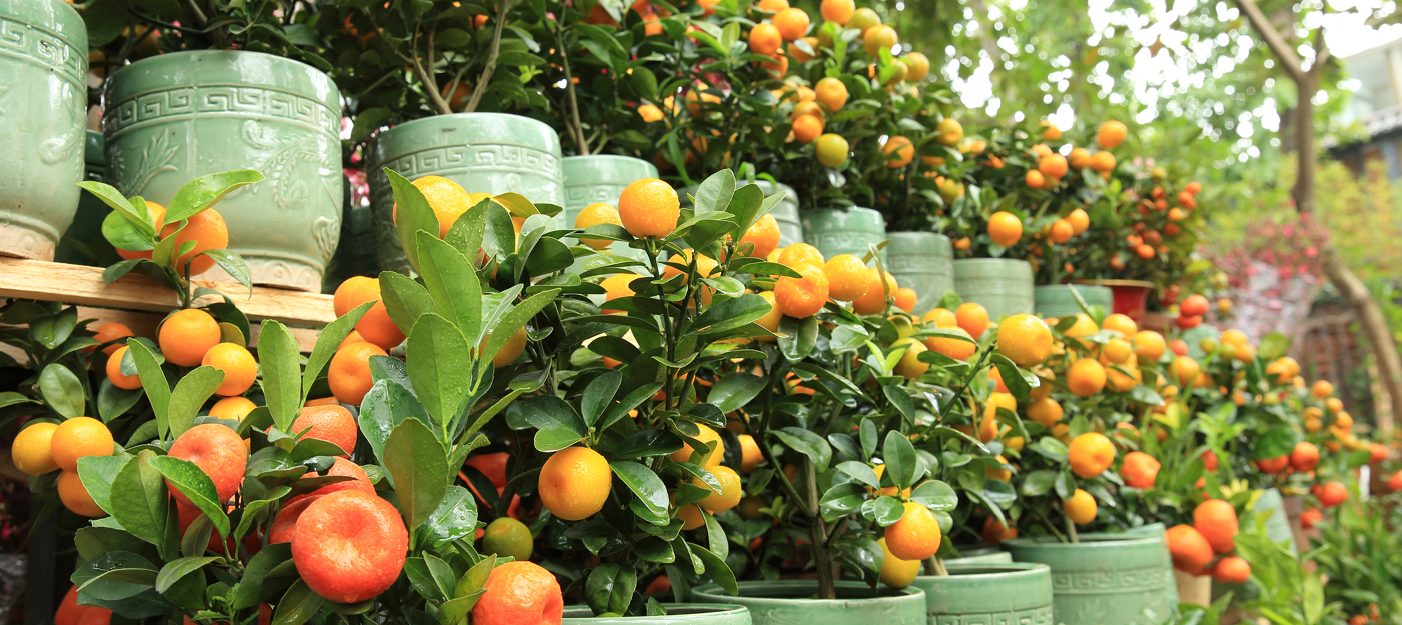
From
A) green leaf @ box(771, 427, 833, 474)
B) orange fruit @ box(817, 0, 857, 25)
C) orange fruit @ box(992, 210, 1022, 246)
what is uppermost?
orange fruit @ box(817, 0, 857, 25)

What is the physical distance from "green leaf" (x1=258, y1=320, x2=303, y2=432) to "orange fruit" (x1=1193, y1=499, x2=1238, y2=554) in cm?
108

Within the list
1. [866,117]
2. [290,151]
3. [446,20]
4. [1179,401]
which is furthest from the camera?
[1179,401]

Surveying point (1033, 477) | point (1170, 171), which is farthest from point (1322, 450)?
point (1033, 477)

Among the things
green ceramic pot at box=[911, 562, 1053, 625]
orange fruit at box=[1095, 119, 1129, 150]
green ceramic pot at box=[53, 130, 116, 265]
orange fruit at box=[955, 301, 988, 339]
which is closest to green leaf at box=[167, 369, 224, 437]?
green ceramic pot at box=[53, 130, 116, 265]

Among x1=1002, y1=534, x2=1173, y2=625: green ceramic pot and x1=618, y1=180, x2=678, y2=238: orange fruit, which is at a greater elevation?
x1=618, y1=180, x2=678, y2=238: orange fruit

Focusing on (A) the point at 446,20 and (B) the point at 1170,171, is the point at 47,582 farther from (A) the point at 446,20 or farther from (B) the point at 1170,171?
(B) the point at 1170,171

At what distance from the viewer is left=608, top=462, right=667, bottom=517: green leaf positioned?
17.3 inches

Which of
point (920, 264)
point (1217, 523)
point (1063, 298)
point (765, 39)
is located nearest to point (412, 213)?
point (765, 39)

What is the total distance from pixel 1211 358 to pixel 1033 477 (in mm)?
663

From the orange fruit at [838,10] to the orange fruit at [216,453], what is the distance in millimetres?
891

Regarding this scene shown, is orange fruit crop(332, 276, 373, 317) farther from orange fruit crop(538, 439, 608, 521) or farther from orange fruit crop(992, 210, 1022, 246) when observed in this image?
orange fruit crop(992, 210, 1022, 246)

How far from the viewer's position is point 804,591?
2.15 ft

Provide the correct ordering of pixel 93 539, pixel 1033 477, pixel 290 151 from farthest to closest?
pixel 1033 477
pixel 290 151
pixel 93 539

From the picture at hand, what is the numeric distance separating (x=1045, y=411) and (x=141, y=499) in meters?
0.83
